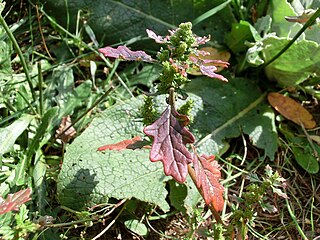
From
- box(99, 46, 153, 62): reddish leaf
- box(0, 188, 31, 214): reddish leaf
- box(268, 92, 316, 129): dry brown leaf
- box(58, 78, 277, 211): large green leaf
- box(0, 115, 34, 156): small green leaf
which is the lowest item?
box(268, 92, 316, 129): dry brown leaf

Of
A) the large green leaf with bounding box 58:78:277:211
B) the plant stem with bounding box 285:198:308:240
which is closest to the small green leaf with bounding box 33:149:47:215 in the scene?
the large green leaf with bounding box 58:78:277:211

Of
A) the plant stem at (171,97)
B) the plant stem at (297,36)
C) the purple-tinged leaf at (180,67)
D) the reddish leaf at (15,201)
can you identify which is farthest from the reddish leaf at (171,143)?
the plant stem at (297,36)

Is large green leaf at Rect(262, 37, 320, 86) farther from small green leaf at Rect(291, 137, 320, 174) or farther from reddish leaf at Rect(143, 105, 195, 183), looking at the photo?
reddish leaf at Rect(143, 105, 195, 183)

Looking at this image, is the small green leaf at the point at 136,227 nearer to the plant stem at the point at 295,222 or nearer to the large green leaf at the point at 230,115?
the large green leaf at the point at 230,115

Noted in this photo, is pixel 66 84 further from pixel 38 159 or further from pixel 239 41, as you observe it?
pixel 239 41

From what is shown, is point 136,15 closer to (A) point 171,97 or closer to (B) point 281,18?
(B) point 281,18

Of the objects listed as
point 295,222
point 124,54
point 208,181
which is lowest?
point 295,222

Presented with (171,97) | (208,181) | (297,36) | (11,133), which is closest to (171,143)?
(171,97)
